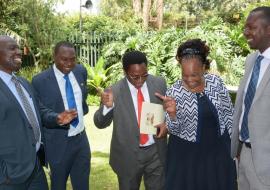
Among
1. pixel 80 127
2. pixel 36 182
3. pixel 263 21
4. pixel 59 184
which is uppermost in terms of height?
pixel 263 21

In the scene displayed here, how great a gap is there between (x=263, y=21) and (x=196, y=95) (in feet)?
2.88

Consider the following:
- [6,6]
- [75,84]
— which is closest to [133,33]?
[6,6]

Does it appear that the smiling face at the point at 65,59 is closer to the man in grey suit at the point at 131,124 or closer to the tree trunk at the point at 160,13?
the man in grey suit at the point at 131,124

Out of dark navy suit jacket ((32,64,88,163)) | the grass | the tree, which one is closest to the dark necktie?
dark navy suit jacket ((32,64,88,163))

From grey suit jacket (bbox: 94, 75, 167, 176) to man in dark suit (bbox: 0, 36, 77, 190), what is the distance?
74cm

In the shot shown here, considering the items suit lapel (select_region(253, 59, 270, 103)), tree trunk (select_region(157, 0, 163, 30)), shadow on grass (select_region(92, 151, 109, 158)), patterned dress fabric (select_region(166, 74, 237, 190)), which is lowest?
shadow on grass (select_region(92, 151, 109, 158))

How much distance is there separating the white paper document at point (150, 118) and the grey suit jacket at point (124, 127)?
155 millimetres

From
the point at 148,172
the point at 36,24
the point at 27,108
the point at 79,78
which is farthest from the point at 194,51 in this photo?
the point at 36,24

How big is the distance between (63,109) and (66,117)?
0.56 metres

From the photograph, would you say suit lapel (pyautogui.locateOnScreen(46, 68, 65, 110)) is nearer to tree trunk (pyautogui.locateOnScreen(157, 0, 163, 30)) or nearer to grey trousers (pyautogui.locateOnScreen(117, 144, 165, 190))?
grey trousers (pyautogui.locateOnScreen(117, 144, 165, 190))

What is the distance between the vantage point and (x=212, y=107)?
396 centimetres

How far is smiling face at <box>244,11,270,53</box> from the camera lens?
3750 mm

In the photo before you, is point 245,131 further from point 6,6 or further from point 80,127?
point 6,6

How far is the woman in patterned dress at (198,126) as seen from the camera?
395 cm
